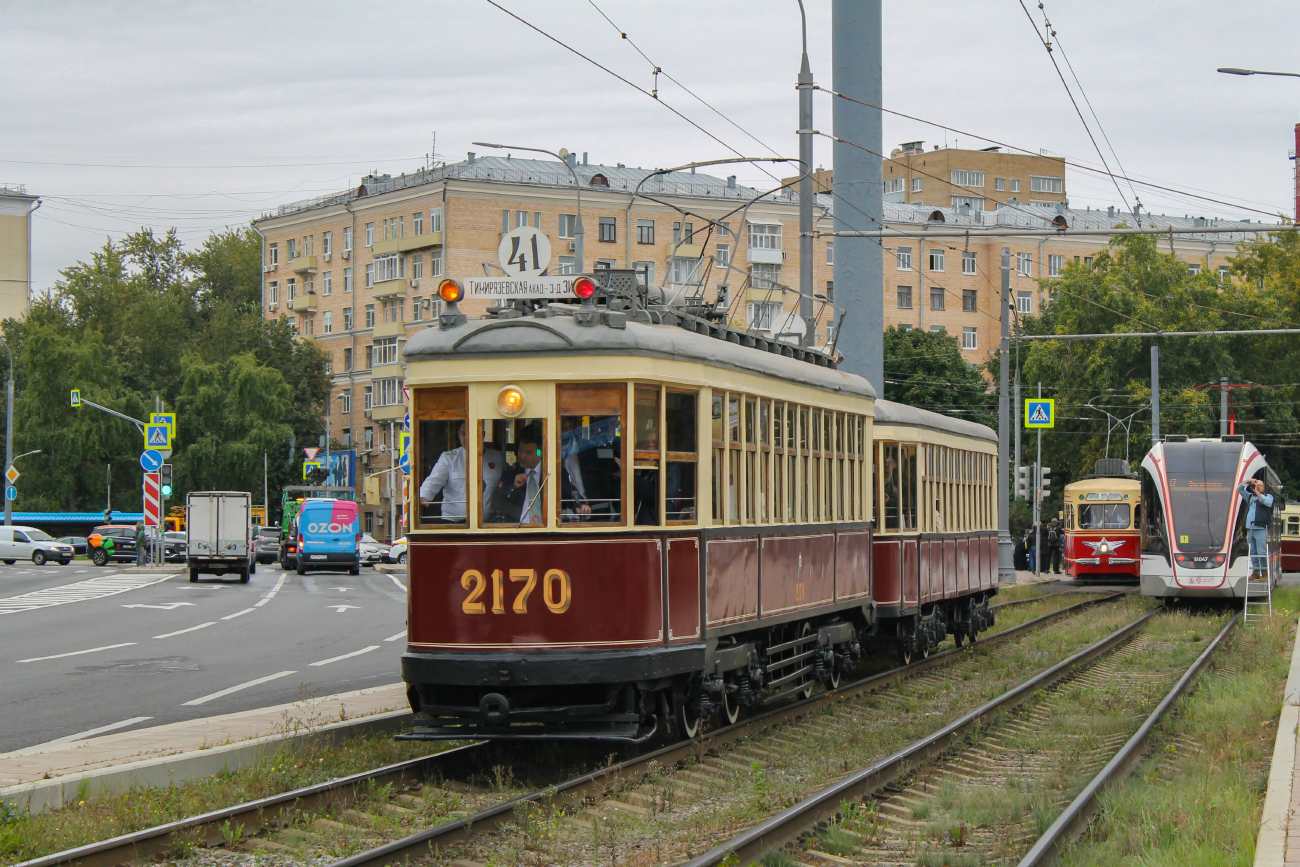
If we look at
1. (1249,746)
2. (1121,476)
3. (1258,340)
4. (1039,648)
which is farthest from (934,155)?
(1249,746)

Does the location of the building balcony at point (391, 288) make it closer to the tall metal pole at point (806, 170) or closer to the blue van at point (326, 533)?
the blue van at point (326, 533)

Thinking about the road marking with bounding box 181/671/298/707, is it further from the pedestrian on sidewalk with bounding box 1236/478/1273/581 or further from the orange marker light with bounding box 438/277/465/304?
the pedestrian on sidewalk with bounding box 1236/478/1273/581

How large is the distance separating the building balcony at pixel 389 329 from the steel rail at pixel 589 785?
65976 mm

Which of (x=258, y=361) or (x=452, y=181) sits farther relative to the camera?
(x=258, y=361)

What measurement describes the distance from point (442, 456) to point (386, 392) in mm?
72492

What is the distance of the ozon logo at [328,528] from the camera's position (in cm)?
5075

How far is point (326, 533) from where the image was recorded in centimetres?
5091

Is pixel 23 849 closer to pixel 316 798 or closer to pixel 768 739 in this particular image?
pixel 316 798

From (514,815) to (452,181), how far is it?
66943 mm

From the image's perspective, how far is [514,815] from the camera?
9234mm

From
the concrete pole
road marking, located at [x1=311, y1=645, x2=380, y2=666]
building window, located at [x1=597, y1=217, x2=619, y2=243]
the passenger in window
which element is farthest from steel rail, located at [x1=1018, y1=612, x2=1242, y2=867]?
building window, located at [x1=597, y1=217, x2=619, y2=243]

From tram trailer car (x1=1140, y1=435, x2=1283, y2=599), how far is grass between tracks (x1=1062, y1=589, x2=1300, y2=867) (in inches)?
469

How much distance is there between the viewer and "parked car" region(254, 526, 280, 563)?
63156mm

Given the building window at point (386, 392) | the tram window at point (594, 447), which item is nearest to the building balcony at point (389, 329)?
the building window at point (386, 392)
